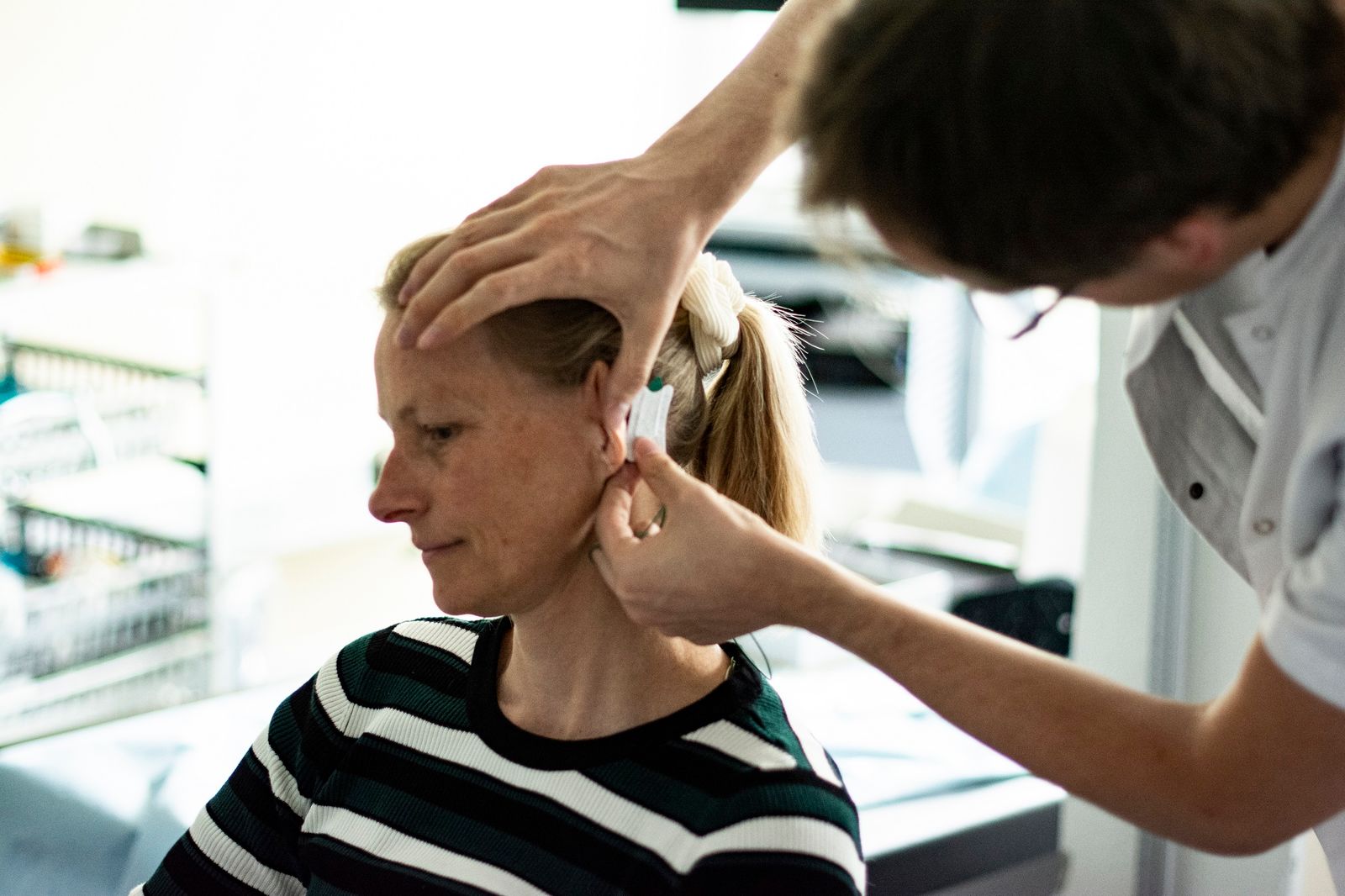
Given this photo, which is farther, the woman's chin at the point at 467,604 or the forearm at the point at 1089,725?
the woman's chin at the point at 467,604

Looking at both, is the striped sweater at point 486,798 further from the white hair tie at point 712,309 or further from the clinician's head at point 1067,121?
the clinician's head at point 1067,121

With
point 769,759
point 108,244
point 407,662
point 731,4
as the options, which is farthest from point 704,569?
point 108,244

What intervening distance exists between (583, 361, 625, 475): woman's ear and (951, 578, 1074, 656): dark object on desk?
1.46m

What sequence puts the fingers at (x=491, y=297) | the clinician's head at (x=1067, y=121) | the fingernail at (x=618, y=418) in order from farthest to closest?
the fingernail at (x=618, y=418) → the fingers at (x=491, y=297) → the clinician's head at (x=1067, y=121)

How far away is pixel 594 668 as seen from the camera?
1273mm

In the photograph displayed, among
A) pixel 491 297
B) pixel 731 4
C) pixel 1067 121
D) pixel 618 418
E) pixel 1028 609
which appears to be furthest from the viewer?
pixel 1028 609

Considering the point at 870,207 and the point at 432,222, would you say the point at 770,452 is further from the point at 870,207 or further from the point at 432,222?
the point at 432,222

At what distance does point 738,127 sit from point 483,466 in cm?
35

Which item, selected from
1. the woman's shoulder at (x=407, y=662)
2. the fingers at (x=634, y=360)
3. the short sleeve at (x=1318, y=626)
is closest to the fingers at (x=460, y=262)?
the fingers at (x=634, y=360)

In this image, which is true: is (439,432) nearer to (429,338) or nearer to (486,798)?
(429,338)

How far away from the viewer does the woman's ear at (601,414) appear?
1.24 meters

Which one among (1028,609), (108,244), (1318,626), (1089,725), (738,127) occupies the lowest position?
(1028,609)

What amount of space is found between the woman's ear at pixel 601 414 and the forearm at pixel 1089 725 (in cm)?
28

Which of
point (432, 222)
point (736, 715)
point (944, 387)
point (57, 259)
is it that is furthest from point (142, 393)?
point (944, 387)
